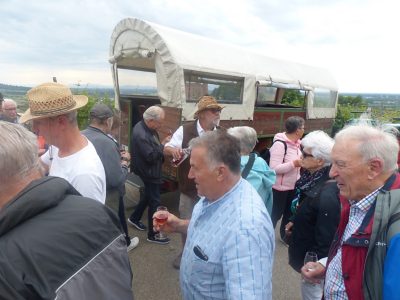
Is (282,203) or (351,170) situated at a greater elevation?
(351,170)

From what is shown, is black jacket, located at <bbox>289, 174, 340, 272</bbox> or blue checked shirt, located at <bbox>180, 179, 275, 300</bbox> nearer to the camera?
blue checked shirt, located at <bbox>180, 179, 275, 300</bbox>

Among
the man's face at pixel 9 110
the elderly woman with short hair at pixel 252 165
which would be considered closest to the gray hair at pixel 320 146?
the elderly woman with short hair at pixel 252 165

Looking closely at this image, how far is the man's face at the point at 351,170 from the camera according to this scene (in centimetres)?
155

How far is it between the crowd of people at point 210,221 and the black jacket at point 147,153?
1.59m

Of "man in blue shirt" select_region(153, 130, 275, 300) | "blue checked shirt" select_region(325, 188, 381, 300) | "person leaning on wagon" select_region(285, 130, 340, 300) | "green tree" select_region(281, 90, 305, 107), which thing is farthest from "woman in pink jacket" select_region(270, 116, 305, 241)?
"green tree" select_region(281, 90, 305, 107)

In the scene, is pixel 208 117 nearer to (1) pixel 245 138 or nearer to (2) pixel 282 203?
(1) pixel 245 138

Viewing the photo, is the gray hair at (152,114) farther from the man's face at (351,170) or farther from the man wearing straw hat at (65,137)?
the man's face at (351,170)

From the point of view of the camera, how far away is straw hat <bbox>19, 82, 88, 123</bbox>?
191 cm

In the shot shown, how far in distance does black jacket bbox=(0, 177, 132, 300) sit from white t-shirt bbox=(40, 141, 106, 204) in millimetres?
723

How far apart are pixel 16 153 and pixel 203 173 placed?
2.86 ft

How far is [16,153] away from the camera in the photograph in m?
1.11

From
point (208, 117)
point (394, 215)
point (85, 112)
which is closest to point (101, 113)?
point (208, 117)

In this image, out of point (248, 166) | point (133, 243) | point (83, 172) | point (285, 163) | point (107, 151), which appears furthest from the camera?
point (133, 243)

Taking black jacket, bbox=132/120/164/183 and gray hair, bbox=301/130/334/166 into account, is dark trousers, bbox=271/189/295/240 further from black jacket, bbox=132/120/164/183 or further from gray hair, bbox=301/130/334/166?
black jacket, bbox=132/120/164/183
